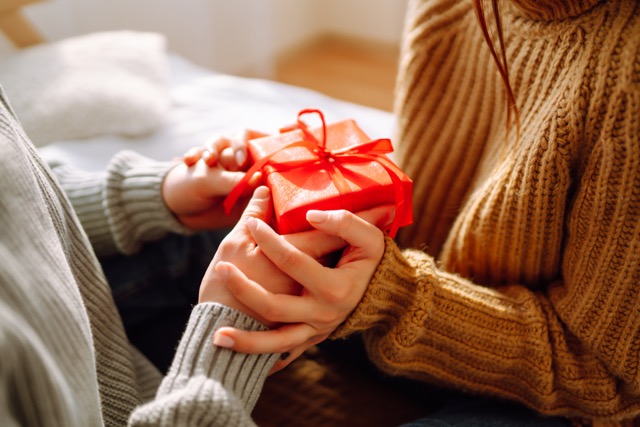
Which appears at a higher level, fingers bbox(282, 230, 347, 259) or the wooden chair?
the wooden chair

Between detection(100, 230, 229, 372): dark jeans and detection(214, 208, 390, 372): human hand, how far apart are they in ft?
0.89

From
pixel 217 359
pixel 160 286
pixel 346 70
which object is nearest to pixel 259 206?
pixel 217 359

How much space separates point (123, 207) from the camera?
0.73 meters

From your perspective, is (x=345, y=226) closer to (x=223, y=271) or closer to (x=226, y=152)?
(x=223, y=271)

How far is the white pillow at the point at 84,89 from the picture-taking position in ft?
3.23

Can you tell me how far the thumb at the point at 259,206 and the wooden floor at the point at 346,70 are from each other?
1552 mm

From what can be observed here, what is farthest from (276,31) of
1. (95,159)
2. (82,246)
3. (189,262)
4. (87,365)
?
(87,365)

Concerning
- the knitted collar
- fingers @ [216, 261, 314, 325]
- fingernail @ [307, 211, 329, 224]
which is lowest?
fingers @ [216, 261, 314, 325]

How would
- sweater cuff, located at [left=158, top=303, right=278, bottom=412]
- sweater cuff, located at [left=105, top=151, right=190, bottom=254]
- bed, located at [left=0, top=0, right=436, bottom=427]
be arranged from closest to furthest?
sweater cuff, located at [left=158, top=303, right=278, bottom=412], sweater cuff, located at [left=105, top=151, right=190, bottom=254], bed, located at [left=0, top=0, right=436, bottom=427]

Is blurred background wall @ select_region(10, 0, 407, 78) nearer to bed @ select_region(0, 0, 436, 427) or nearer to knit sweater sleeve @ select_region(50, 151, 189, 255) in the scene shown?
bed @ select_region(0, 0, 436, 427)

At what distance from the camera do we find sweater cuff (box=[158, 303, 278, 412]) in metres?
0.48

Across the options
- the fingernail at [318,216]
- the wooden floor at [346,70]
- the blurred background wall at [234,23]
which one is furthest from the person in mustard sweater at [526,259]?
the wooden floor at [346,70]

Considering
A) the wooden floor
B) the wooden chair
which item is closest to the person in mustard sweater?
the wooden chair

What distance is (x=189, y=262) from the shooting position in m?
0.80
